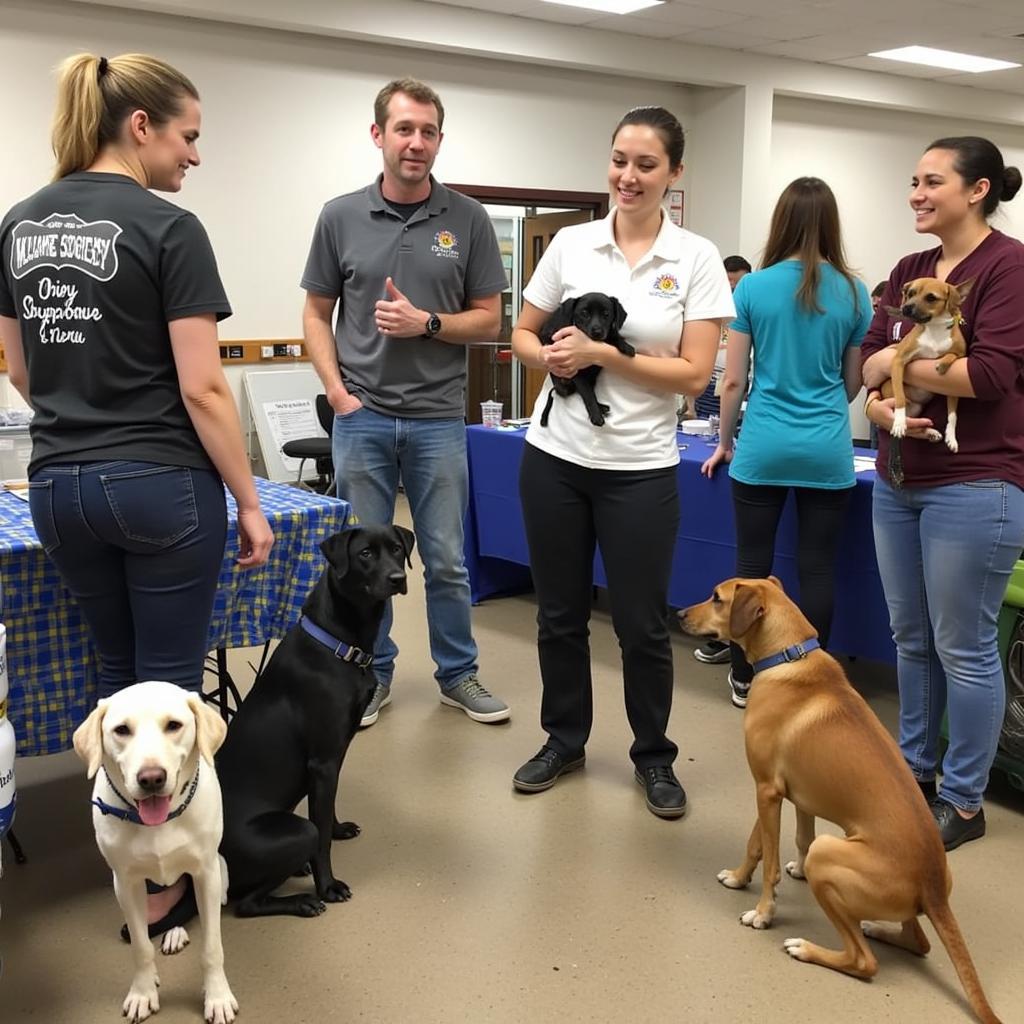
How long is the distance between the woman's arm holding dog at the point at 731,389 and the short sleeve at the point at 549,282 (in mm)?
788

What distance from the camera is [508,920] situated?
201 cm

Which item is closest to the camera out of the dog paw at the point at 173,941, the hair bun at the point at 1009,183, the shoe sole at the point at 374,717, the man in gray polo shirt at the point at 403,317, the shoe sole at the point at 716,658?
the dog paw at the point at 173,941

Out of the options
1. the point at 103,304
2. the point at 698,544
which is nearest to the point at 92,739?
the point at 103,304

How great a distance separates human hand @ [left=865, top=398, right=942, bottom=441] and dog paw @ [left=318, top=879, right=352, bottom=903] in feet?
5.07

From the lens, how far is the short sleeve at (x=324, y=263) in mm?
2747

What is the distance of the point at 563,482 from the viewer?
7.56ft

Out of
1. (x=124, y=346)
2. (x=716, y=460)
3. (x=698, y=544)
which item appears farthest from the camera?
(x=698, y=544)

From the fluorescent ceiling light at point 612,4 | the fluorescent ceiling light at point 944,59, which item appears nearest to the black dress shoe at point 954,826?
the fluorescent ceiling light at point 612,4

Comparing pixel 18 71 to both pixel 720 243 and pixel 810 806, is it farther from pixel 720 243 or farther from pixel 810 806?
pixel 810 806

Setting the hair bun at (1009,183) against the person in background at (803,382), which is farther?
the person in background at (803,382)

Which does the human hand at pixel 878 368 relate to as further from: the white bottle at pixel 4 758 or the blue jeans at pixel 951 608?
the white bottle at pixel 4 758

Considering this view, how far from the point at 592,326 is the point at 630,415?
8.6 inches

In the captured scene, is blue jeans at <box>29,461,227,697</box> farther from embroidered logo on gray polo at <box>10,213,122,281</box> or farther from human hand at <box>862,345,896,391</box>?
human hand at <box>862,345,896,391</box>

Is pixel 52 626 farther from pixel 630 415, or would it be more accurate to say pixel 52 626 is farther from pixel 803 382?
pixel 803 382
